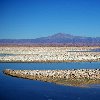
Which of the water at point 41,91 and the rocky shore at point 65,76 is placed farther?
the rocky shore at point 65,76

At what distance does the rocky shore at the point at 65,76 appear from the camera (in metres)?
22.3

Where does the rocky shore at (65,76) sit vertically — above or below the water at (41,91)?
above

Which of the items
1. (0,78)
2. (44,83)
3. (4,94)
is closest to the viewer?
(4,94)

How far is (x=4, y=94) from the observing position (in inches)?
723

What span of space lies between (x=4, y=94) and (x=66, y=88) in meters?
4.29

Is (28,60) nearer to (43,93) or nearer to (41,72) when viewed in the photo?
(41,72)

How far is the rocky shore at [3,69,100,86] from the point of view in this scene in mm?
22266

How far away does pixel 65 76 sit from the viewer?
24.0 meters

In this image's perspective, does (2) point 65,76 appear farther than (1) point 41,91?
Yes

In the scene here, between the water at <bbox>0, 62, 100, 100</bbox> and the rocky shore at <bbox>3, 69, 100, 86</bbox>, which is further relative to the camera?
the rocky shore at <bbox>3, 69, 100, 86</bbox>

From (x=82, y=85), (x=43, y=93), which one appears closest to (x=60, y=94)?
(x=43, y=93)

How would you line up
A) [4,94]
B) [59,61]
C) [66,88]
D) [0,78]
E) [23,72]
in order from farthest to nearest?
[59,61]
[23,72]
[0,78]
[66,88]
[4,94]

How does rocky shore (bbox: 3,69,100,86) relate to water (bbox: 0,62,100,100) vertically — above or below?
above

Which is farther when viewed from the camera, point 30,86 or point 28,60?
point 28,60
